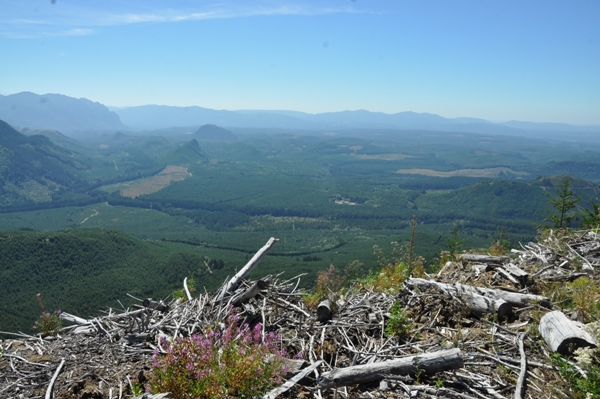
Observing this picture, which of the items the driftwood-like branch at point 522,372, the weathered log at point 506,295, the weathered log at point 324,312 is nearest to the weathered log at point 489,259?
the weathered log at point 506,295

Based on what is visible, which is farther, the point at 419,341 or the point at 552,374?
the point at 419,341

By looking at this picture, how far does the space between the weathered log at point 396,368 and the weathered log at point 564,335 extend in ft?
4.65

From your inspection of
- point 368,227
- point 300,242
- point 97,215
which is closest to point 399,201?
point 368,227

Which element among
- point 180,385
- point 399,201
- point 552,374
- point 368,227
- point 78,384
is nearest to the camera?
point 180,385

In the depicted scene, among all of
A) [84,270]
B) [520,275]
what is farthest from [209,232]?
[520,275]

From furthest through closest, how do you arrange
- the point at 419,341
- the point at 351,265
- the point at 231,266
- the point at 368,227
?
the point at 368,227 < the point at 231,266 < the point at 351,265 < the point at 419,341

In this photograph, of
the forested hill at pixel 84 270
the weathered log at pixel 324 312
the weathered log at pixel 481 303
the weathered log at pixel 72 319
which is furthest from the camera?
the forested hill at pixel 84 270

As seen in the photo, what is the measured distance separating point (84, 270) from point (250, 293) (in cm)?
8615

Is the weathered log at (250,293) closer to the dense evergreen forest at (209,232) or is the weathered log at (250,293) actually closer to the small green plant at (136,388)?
the small green plant at (136,388)

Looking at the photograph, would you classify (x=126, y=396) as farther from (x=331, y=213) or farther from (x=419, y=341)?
(x=331, y=213)

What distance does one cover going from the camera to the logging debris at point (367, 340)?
4.67m

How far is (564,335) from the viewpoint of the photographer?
15.7 feet

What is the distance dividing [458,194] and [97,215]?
174 metres

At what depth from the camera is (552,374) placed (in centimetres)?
461
